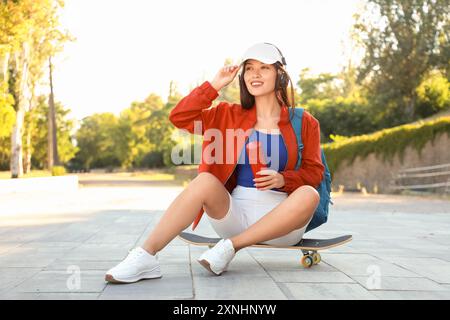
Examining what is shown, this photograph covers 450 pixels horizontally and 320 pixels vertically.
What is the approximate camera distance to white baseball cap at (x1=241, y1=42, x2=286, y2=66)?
138 inches

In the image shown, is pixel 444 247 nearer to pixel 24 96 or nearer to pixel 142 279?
pixel 142 279

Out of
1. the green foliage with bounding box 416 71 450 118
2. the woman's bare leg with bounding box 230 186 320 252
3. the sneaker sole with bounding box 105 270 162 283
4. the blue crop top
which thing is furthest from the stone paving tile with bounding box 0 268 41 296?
the green foliage with bounding box 416 71 450 118

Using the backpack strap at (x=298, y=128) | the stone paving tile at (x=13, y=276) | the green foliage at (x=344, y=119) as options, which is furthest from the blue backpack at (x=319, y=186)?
the green foliage at (x=344, y=119)

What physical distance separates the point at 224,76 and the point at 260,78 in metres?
0.24

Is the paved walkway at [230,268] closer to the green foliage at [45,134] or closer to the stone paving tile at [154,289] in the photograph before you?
the stone paving tile at [154,289]

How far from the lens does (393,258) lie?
4449 mm

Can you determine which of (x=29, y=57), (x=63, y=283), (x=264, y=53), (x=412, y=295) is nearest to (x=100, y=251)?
(x=63, y=283)

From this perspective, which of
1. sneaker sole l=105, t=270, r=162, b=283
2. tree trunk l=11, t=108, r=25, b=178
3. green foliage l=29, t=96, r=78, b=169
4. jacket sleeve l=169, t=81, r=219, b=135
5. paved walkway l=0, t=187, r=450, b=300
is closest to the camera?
paved walkway l=0, t=187, r=450, b=300

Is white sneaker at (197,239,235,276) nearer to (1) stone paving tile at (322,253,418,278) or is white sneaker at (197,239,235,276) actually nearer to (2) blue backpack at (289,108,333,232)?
(2) blue backpack at (289,108,333,232)

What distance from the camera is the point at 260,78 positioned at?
3574 millimetres

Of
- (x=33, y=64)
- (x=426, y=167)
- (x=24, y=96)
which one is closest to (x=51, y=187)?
(x=24, y=96)

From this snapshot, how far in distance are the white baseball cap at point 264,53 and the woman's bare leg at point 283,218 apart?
2.57 ft
